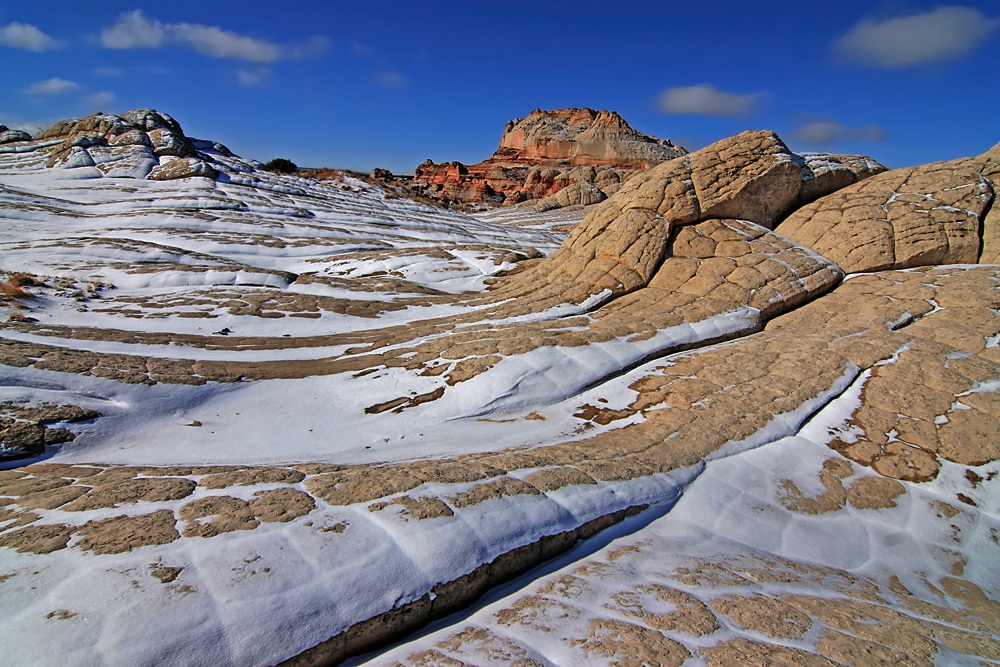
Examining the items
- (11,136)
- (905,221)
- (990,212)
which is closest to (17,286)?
(905,221)

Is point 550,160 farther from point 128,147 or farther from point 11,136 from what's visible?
point 11,136

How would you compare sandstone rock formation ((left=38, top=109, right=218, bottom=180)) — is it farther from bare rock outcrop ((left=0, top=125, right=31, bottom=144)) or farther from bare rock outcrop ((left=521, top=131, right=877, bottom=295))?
bare rock outcrop ((left=521, top=131, right=877, bottom=295))

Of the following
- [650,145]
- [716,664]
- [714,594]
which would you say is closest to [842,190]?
[714,594]

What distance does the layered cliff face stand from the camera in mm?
40344

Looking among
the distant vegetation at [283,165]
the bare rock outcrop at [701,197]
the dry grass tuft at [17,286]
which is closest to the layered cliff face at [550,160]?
the distant vegetation at [283,165]

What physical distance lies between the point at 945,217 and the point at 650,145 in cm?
4320

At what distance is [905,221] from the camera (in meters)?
6.17

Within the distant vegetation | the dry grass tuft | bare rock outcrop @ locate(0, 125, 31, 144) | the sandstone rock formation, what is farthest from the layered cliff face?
the dry grass tuft

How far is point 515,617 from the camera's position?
2.16 m

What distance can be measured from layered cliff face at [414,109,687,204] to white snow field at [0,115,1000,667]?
31626 millimetres

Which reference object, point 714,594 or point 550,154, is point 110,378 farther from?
point 550,154

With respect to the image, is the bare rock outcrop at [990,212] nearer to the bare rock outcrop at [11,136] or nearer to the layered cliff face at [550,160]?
the layered cliff face at [550,160]

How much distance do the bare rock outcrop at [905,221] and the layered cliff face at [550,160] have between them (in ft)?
96.5

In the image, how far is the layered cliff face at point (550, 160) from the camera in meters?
40.3
